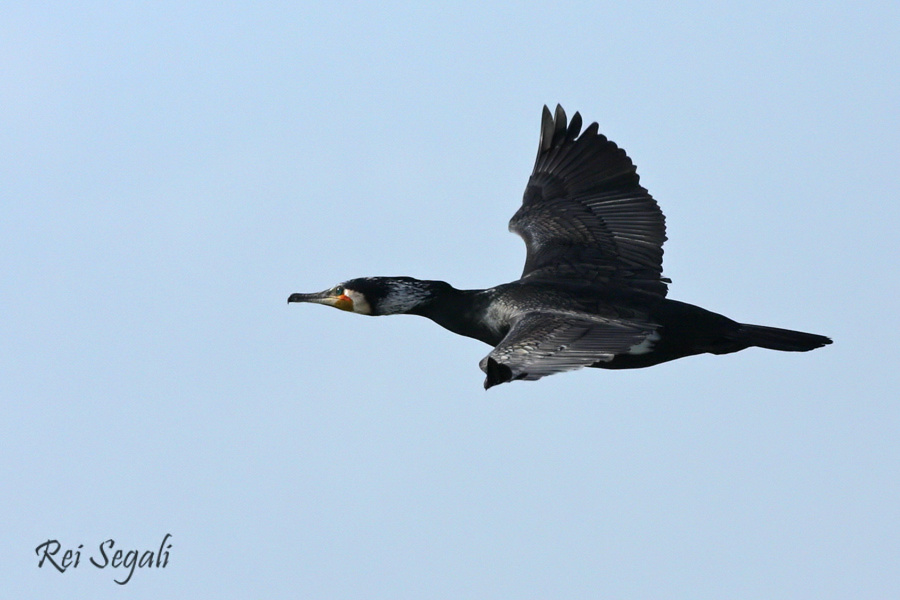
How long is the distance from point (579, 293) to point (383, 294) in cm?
166

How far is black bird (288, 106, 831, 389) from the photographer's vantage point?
32.5 ft

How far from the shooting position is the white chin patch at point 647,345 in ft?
34.7

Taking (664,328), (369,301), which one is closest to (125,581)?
(369,301)

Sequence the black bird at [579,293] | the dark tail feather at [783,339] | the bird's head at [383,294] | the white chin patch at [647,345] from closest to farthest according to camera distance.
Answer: the black bird at [579,293]
the white chin patch at [647,345]
the dark tail feather at [783,339]
the bird's head at [383,294]

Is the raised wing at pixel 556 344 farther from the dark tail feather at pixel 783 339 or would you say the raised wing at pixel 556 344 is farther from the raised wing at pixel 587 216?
the raised wing at pixel 587 216

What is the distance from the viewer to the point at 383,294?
1150 cm

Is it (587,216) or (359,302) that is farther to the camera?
(587,216)

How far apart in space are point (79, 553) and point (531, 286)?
409cm

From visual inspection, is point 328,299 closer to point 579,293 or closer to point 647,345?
point 579,293

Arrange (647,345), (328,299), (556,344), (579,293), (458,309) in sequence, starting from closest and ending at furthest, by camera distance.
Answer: (556,344)
(647,345)
(579,293)
(458,309)
(328,299)

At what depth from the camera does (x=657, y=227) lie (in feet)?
39.5

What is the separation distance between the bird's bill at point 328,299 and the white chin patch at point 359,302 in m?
0.03

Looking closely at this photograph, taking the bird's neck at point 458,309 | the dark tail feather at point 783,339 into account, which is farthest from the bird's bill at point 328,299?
the dark tail feather at point 783,339

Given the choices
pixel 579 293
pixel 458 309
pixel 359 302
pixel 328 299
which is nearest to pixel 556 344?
pixel 579 293
